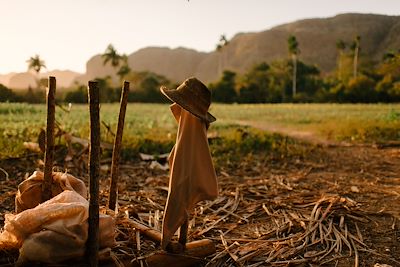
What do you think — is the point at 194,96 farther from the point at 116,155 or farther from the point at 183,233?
the point at 116,155

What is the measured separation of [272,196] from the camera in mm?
6234

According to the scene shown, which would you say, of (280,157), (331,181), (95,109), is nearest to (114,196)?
(95,109)

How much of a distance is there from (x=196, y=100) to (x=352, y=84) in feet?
130

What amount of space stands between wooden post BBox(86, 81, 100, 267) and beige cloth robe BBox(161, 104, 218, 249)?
540mm

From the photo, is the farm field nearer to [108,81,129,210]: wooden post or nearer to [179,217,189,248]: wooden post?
[179,217,189,248]: wooden post

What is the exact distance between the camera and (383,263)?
397 cm

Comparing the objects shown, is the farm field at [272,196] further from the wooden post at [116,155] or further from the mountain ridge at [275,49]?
the mountain ridge at [275,49]

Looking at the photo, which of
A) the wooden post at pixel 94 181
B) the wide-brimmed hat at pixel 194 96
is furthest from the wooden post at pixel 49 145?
the wide-brimmed hat at pixel 194 96

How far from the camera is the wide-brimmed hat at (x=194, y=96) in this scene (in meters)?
3.23

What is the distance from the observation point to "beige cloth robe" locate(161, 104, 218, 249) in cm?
333

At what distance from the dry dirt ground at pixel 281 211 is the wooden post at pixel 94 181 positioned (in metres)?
0.36

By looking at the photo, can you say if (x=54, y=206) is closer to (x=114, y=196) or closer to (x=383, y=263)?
(x=114, y=196)

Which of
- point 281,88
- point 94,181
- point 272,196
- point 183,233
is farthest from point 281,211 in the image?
point 281,88

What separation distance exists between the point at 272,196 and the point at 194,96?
11.1ft
